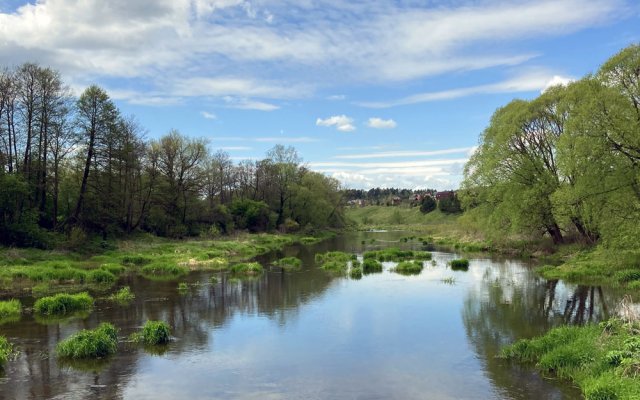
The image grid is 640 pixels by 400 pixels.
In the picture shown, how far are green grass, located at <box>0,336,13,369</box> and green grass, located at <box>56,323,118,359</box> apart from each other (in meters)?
1.46

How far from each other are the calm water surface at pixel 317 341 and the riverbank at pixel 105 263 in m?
3.82

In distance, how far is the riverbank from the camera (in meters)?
30.1

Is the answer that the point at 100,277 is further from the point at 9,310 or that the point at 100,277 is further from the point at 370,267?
the point at 370,267

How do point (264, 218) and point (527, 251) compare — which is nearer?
point (527, 251)

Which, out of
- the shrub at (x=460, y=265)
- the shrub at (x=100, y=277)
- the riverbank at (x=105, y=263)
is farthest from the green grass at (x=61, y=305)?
the shrub at (x=460, y=265)

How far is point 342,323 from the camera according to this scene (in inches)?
861

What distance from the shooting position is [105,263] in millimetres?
39000

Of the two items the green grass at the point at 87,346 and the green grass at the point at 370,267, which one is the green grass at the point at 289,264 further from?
the green grass at the point at 87,346

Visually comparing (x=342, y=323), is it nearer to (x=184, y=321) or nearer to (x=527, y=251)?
(x=184, y=321)

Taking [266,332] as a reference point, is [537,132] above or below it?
above

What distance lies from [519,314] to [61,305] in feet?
73.3

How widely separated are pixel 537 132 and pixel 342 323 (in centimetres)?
3680

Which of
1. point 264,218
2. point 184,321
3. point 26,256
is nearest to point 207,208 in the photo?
point 264,218

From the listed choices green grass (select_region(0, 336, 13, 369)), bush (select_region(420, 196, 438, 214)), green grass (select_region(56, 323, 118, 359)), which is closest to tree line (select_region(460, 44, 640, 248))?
green grass (select_region(56, 323, 118, 359))
